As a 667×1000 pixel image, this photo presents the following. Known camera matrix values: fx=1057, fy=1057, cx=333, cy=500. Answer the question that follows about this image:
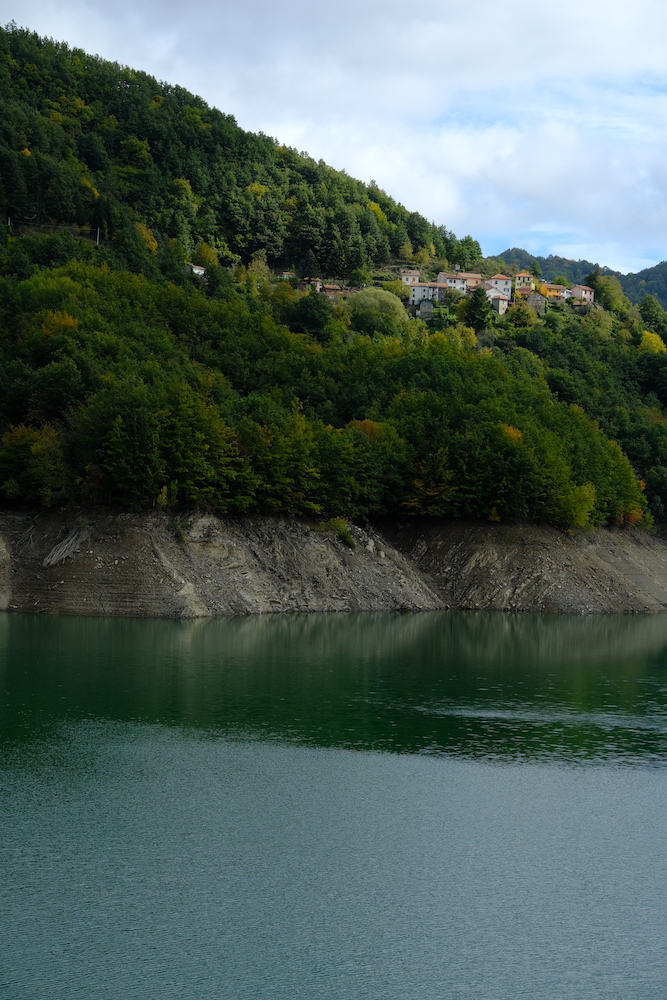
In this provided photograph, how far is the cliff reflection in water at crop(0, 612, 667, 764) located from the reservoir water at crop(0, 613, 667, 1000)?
0.23 meters

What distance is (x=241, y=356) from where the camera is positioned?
10681cm

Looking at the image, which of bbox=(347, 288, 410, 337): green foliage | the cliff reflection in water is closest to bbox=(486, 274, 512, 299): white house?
bbox=(347, 288, 410, 337): green foliage

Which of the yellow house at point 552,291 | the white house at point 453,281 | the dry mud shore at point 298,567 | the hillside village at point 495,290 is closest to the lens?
the dry mud shore at point 298,567

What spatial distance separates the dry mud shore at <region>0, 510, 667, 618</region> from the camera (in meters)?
71.6

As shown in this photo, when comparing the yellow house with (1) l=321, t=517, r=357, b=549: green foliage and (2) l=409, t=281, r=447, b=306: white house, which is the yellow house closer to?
(2) l=409, t=281, r=447, b=306: white house

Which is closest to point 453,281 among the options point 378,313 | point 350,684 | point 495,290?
point 495,290

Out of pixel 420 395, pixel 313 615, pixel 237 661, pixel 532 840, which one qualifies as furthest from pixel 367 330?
pixel 532 840

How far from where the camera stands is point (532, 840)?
30.1m

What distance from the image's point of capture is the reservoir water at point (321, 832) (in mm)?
21903

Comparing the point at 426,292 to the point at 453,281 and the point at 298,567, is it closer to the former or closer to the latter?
the point at 453,281

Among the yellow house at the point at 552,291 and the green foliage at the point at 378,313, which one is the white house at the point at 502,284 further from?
the green foliage at the point at 378,313

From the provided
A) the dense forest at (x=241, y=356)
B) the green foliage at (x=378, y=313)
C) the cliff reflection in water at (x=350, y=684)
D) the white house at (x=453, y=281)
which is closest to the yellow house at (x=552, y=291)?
the dense forest at (x=241, y=356)

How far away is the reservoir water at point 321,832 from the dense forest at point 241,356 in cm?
2947

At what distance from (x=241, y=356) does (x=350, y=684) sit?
60442 mm
